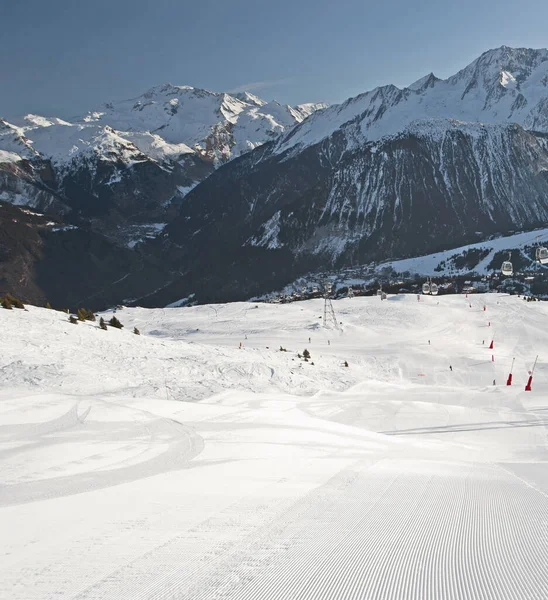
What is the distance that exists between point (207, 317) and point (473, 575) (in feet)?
201

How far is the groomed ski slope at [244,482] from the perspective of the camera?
17.2 ft

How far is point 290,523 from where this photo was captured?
676cm

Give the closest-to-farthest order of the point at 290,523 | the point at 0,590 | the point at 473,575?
the point at 0,590 < the point at 473,575 < the point at 290,523

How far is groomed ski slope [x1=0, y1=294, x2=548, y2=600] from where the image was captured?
5.23 metres

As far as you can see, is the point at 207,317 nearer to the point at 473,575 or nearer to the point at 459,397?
the point at 459,397

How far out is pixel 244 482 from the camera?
8.80 metres

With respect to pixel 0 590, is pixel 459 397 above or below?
below

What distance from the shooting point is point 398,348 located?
47.5 m

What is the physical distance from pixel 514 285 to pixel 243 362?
141 metres

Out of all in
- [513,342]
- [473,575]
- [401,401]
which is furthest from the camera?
[513,342]

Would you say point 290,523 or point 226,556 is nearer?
point 226,556

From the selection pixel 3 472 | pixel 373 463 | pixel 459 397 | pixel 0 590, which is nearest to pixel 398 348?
pixel 459 397

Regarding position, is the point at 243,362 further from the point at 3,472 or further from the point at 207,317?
the point at 207,317

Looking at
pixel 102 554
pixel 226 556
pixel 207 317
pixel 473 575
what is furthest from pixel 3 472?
pixel 207 317
